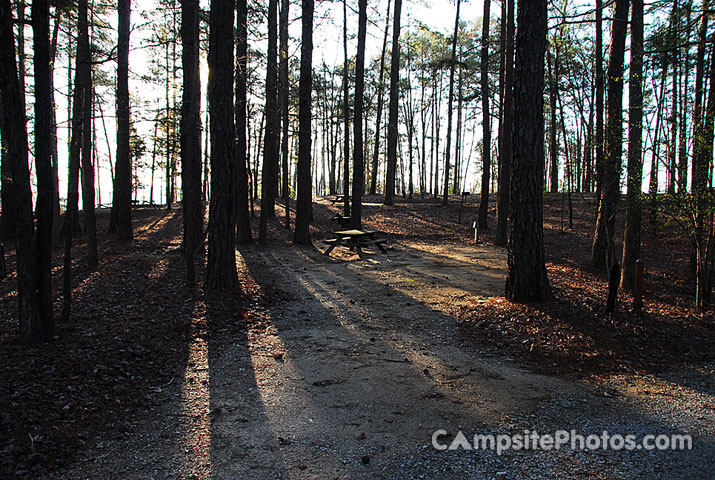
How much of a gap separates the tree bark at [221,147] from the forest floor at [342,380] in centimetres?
66

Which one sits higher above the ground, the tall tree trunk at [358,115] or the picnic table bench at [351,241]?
the tall tree trunk at [358,115]

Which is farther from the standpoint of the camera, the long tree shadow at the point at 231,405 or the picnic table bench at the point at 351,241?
the picnic table bench at the point at 351,241

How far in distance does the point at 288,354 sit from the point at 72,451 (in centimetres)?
245

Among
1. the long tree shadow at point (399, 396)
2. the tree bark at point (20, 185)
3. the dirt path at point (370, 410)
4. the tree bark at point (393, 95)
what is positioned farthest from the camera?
the tree bark at point (393, 95)

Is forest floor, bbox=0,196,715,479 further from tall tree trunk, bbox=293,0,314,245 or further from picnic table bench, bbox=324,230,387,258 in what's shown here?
tall tree trunk, bbox=293,0,314,245

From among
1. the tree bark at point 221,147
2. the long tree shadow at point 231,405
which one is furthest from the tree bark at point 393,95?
the long tree shadow at point 231,405

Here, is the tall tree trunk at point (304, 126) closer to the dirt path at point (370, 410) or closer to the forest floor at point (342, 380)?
the forest floor at point (342, 380)

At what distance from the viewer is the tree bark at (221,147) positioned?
726cm

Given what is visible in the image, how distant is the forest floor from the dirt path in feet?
0.06

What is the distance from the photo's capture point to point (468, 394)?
13.6 ft

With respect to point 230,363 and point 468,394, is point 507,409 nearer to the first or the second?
point 468,394

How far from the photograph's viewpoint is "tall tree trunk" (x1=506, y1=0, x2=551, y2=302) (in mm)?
6461

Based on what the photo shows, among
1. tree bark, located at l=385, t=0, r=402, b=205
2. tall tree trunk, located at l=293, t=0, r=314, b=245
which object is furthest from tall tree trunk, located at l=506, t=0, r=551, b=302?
tree bark, located at l=385, t=0, r=402, b=205

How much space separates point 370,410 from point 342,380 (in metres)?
0.69
